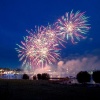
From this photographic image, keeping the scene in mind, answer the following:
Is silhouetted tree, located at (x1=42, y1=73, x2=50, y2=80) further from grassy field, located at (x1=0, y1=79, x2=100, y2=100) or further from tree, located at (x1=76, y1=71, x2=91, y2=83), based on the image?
grassy field, located at (x1=0, y1=79, x2=100, y2=100)

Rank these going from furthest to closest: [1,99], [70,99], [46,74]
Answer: [46,74] → [70,99] → [1,99]

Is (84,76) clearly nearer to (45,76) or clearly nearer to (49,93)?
(49,93)

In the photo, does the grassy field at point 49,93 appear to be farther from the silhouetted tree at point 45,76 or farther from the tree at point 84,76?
the silhouetted tree at point 45,76

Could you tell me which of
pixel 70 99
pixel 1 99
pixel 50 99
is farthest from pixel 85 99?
pixel 1 99

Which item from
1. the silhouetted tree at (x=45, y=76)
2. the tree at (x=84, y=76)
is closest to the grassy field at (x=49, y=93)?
the tree at (x=84, y=76)

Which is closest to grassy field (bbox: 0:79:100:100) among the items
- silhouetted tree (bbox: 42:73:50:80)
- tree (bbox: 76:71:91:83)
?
tree (bbox: 76:71:91:83)

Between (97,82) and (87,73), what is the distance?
2.44 m

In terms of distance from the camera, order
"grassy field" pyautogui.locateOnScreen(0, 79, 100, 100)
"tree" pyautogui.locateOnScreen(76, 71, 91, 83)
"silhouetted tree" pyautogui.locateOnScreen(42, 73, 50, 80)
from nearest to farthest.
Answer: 1. "grassy field" pyautogui.locateOnScreen(0, 79, 100, 100)
2. "tree" pyautogui.locateOnScreen(76, 71, 91, 83)
3. "silhouetted tree" pyautogui.locateOnScreen(42, 73, 50, 80)

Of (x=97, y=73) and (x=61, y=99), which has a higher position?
(x=97, y=73)

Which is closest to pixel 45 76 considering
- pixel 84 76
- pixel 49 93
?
pixel 84 76

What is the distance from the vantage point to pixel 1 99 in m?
15.5

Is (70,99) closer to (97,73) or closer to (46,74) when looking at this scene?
(97,73)

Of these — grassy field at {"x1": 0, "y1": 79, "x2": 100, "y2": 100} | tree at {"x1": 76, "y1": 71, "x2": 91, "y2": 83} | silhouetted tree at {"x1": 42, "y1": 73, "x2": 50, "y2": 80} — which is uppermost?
silhouetted tree at {"x1": 42, "y1": 73, "x2": 50, "y2": 80}

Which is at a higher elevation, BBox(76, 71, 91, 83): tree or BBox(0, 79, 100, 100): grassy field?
BBox(76, 71, 91, 83): tree
